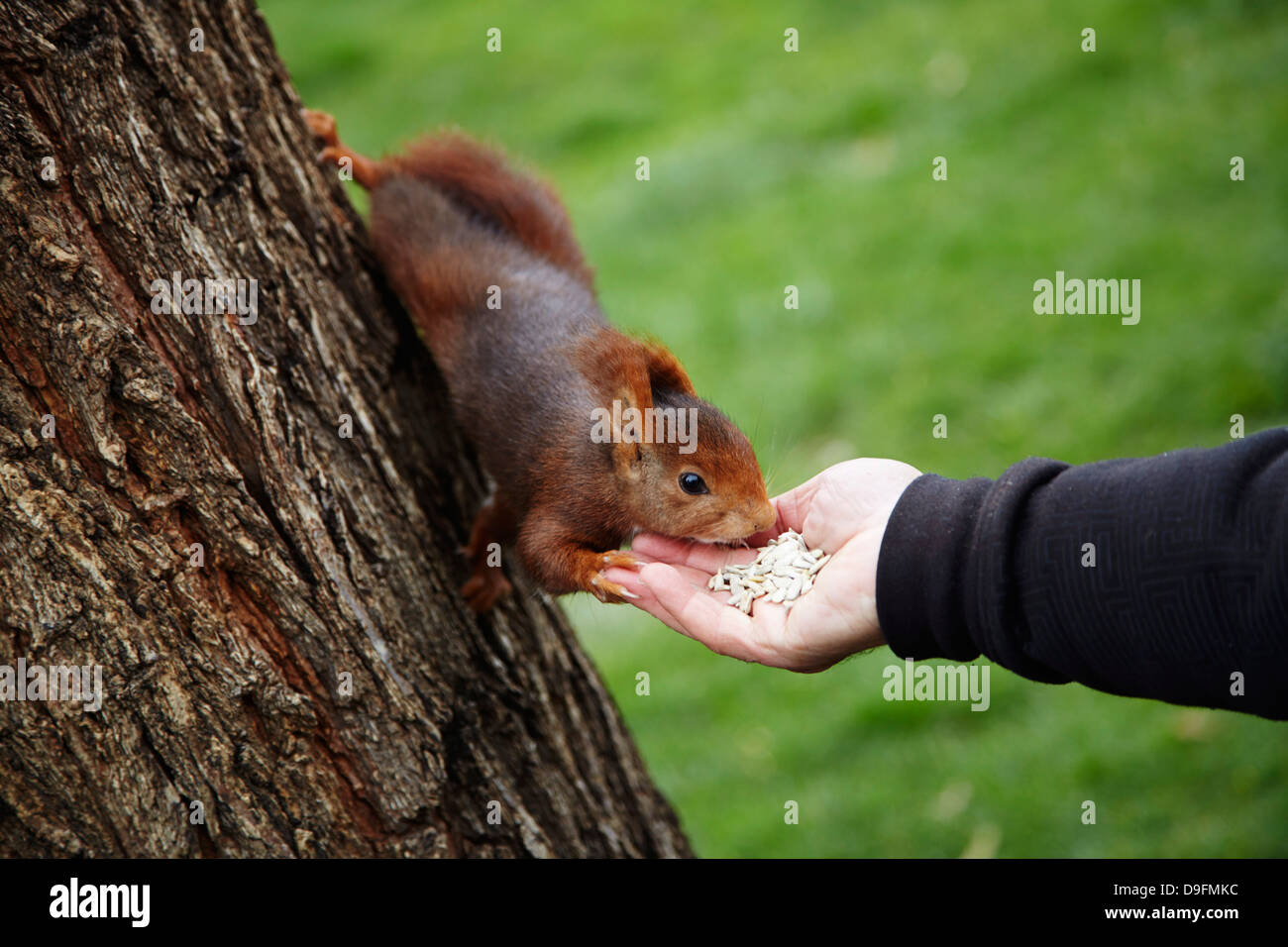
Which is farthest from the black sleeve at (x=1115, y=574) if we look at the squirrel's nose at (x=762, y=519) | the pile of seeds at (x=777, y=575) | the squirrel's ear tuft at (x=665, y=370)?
the squirrel's ear tuft at (x=665, y=370)

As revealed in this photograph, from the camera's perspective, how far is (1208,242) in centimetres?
485

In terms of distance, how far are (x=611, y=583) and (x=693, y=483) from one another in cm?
33

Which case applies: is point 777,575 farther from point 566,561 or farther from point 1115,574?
point 1115,574

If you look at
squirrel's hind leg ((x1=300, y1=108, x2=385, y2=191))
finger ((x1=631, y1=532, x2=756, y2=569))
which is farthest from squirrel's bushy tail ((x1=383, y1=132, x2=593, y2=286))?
finger ((x1=631, y1=532, x2=756, y2=569))

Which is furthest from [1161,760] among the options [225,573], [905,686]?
[225,573]

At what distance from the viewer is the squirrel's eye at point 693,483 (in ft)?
8.14

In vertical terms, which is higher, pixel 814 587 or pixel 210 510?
pixel 210 510

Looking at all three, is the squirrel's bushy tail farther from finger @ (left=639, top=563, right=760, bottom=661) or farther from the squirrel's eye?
finger @ (left=639, top=563, right=760, bottom=661)

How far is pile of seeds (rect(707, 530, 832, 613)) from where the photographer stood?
2.22 metres

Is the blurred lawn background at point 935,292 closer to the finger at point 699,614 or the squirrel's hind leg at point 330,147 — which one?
the squirrel's hind leg at point 330,147

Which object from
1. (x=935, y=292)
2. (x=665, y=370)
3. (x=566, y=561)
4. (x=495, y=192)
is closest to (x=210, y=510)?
(x=566, y=561)

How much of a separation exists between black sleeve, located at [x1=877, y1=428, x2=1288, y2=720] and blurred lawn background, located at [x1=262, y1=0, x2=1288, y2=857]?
1.63 m

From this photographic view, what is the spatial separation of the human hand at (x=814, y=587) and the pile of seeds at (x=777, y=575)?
26 millimetres

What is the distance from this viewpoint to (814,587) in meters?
2.14
